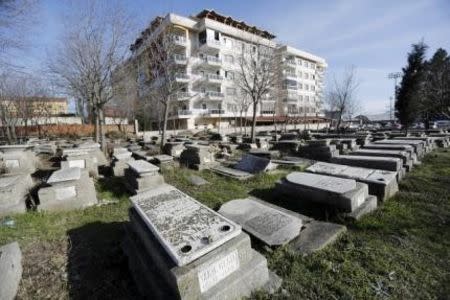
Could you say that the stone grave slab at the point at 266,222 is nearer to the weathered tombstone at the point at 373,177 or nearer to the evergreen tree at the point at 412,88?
the weathered tombstone at the point at 373,177

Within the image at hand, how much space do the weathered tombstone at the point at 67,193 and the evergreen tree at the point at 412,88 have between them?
29462mm

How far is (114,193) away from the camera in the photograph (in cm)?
602

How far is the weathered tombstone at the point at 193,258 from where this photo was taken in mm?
2068

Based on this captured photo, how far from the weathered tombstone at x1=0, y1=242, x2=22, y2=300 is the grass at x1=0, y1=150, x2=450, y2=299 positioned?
A: 16 centimetres

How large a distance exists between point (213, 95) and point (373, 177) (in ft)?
116

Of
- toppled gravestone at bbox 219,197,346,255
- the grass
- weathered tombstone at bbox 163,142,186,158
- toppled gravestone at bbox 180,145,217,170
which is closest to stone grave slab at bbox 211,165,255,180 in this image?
toppled gravestone at bbox 180,145,217,170

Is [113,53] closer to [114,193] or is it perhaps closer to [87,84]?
[87,84]

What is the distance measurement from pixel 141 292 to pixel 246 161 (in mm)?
5925

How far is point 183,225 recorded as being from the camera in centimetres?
260

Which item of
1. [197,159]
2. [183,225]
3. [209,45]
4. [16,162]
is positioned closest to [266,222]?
[183,225]

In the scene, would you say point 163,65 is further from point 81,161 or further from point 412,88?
point 412,88

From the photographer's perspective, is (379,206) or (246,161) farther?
(246,161)

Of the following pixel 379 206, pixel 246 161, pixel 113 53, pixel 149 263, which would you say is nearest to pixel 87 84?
pixel 113 53

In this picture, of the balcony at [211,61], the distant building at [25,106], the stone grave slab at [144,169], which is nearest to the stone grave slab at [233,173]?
the stone grave slab at [144,169]
